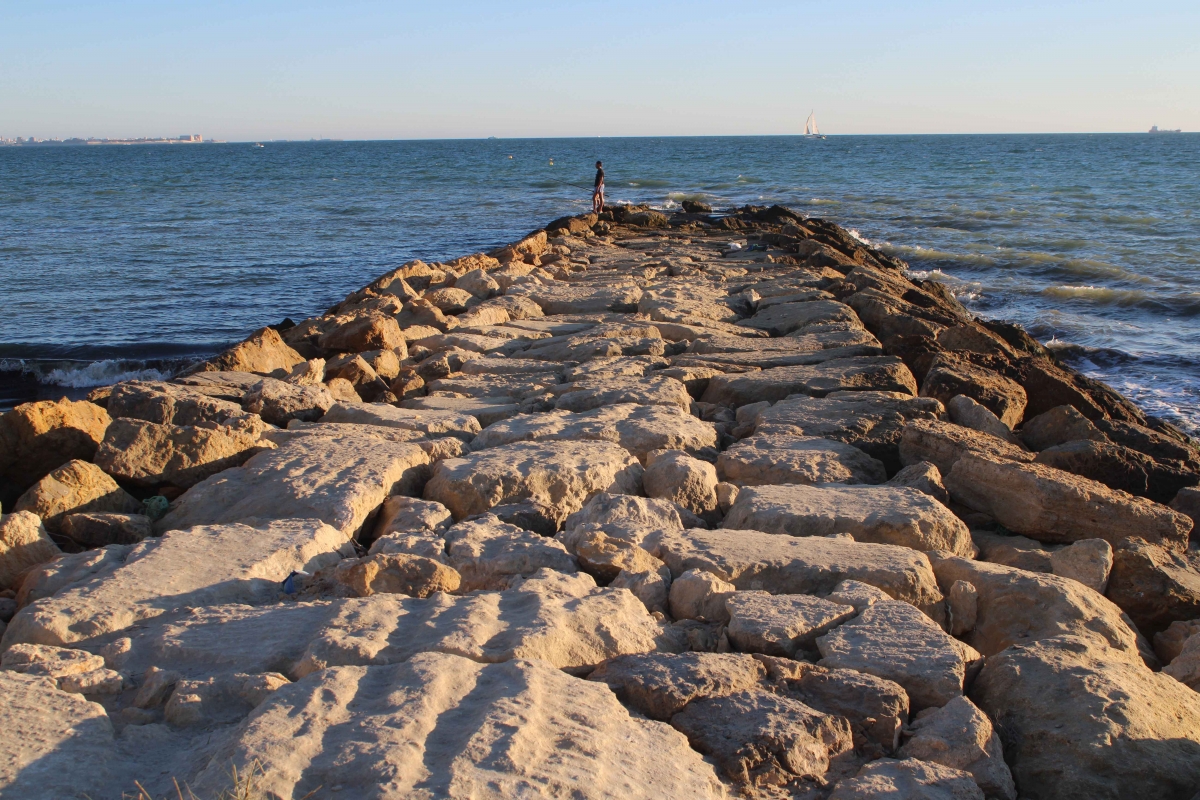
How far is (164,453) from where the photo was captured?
4188 mm

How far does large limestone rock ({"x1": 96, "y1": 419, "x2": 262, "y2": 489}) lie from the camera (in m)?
4.11

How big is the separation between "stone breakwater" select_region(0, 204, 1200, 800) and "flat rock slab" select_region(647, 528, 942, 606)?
0.01 meters

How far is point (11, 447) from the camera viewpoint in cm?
437

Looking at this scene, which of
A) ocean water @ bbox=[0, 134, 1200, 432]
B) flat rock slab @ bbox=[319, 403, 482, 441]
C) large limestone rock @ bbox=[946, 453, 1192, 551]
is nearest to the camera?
large limestone rock @ bbox=[946, 453, 1192, 551]

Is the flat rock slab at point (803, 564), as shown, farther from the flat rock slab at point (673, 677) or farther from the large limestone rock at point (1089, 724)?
the flat rock slab at point (673, 677)

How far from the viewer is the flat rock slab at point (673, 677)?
2.37 m

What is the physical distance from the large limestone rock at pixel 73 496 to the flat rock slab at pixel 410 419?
118cm

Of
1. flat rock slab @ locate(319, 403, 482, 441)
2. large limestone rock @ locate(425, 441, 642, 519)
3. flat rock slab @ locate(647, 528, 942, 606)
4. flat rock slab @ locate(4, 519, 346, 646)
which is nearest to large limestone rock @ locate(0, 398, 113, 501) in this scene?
flat rock slab @ locate(319, 403, 482, 441)

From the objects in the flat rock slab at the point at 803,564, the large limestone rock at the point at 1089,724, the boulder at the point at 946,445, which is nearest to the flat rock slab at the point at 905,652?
the large limestone rock at the point at 1089,724

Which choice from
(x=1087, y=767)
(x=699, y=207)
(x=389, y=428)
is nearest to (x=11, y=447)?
(x=389, y=428)

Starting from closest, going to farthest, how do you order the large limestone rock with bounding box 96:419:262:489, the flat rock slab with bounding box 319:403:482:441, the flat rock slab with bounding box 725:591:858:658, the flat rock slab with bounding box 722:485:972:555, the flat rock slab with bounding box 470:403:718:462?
the flat rock slab with bounding box 725:591:858:658, the flat rock slab with bounding box 722:485:972:555, the large limestone rock with bounding box 96:419:262:489, the flat rock slab with bounding box 470:403:718:462, the flat rock slab with bounding box 319:403:482:441

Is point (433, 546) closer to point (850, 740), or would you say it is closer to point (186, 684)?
point (186, 684)

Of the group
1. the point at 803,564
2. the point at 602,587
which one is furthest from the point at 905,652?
the point at 602,587

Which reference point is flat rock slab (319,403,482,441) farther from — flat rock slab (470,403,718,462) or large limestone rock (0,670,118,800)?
large limestone rock (0,670,118,800)
